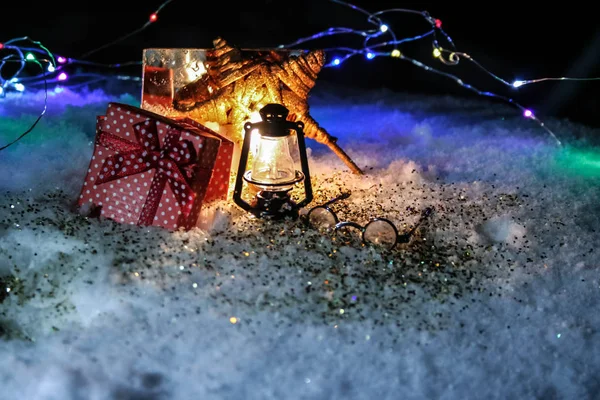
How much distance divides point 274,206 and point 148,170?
351 millimetres

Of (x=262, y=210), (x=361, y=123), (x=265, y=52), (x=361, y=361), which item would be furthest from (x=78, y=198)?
(x=361, y=123)

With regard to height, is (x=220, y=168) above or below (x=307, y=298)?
above

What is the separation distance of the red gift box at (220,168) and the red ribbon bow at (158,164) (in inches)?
5.3

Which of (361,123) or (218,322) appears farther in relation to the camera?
(361,123)

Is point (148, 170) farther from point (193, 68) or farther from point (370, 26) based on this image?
point (370, 26)

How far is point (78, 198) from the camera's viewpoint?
1707 millimetres

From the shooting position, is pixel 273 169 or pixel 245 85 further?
pixel 245 85

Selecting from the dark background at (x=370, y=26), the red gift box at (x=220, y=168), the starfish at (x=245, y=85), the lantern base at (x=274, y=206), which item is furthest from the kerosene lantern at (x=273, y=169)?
the dark background at (x=370, y=26)

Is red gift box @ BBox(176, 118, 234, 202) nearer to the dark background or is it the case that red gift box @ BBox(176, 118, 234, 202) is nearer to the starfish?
the starfish

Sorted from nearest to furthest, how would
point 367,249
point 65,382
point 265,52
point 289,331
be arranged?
1. point 65,382
2. point 289,331
3. point 367,249
4. point 265,52

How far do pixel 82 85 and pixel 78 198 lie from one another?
1586 mm

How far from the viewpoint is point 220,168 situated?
1.70 metres

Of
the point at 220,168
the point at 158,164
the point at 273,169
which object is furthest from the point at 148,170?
the point at 273,169

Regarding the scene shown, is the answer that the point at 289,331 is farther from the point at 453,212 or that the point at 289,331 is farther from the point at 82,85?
the point at 82,85
